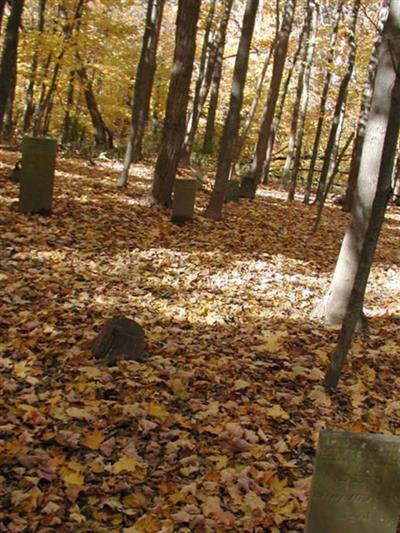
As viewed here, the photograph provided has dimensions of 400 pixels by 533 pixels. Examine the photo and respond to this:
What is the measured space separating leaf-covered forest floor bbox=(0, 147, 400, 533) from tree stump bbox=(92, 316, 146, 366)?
0.12m

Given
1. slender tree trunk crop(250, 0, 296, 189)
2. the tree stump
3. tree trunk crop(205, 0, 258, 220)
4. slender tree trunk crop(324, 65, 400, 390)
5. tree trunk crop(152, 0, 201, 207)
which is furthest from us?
slender tree trunk crop(250, 0, 296, 189)

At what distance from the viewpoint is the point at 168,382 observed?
5.06m

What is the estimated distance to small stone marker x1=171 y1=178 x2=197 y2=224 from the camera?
35.3ft

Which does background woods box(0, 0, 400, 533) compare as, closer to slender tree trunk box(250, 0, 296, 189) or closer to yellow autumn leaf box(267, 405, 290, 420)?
yellow autumn leaf box(267, 405, 290, 420)

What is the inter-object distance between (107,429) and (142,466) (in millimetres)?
517

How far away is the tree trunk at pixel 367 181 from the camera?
5883 mm

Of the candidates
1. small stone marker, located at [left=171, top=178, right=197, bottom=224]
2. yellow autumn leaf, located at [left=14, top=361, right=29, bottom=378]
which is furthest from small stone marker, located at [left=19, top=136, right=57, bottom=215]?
yellow autumn leaf, located at [left=14, top=361, right=29, bottom=378]

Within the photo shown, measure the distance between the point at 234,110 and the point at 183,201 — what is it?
226 cm

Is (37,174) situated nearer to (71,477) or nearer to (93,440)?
(93,440)

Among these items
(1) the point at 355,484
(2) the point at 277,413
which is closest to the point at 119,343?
(2) the point at 277,413

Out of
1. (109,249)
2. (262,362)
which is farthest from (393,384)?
(109,249)

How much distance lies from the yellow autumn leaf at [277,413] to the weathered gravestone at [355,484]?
176 cm

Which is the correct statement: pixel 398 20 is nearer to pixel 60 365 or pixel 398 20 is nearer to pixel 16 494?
pixel 60 365

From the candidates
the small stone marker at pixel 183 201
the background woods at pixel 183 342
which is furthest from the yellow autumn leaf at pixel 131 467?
the small stone marker at pixel 183 201
